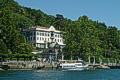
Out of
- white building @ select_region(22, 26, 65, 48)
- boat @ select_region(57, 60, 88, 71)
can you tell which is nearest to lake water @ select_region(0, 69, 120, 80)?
boat @ select_region(57, 60, 88, 71)

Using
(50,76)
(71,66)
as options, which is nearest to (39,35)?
(71,66)

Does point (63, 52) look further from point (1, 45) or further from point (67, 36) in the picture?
point (1, 45)

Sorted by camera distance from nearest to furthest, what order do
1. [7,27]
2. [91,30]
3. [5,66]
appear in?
[5,66] < [7,27] < [91,30]

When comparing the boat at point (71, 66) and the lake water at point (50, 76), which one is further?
the boat at point (71, 66)

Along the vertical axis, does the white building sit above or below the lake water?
above

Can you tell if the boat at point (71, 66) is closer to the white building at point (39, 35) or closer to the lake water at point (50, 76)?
the lake water at point (50, 76)

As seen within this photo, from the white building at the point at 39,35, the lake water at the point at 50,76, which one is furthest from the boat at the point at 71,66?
the white building at the point at 39,35

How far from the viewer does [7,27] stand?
387ft

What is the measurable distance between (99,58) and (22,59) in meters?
32.0

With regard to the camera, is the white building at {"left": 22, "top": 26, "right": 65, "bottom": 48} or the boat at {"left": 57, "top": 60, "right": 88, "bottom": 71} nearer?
the boat at {"left": 57, "top": 60, "right": 88, "bottom": 71}

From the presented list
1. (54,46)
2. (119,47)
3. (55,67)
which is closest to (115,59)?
(119,47)

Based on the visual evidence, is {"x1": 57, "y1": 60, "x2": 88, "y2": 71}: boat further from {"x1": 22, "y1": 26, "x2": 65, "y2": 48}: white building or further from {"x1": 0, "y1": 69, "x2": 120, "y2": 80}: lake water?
{"x1": 22, "y1": 26, "x2": 65, "y2": 48}: white building

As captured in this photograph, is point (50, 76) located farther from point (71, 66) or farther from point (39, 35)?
point (39, 35)

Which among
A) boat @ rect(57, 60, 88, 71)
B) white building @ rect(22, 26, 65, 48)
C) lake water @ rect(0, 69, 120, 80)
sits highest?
white building @ rect(22, 26, 65, 48)
